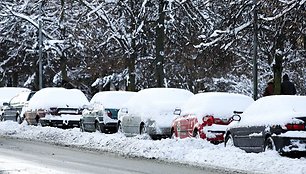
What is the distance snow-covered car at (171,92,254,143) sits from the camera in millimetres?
20312

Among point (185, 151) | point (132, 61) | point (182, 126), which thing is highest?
point (132, 61)

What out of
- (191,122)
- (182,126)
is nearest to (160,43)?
(182,126)

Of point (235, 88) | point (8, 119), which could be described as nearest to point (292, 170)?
point (8, 119)

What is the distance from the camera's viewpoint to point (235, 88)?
173 feet

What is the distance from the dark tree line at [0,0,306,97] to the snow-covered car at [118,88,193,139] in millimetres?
4368

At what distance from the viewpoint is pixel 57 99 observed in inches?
1228

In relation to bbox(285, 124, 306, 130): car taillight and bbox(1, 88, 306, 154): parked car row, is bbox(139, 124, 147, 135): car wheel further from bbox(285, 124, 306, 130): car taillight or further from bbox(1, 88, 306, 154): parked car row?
bbox(285, 124, 306, 130): car taillight

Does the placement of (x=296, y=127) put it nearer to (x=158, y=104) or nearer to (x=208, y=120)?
(x=208, y=120)

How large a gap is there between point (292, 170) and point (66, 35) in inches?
1572

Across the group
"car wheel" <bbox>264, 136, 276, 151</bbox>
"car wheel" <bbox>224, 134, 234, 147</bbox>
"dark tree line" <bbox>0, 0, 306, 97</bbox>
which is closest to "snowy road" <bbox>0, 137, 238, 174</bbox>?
"car wheel" <bbox>264, 136, 276, 151</bbox>

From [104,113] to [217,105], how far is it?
306 inches

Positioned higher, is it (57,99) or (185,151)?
(57,99)

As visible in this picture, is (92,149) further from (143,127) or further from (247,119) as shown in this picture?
(247,119)

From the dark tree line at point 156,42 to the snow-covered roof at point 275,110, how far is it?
5988mm
